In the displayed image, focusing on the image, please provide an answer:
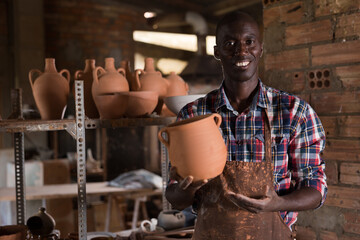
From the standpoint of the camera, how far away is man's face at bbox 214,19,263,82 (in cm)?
153

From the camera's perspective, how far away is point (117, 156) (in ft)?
19.0

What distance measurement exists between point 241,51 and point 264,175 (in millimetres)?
487

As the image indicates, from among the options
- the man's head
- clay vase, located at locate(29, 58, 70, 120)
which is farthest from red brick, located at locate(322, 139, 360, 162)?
clay vase, located at locate(29, 58, 70, 120)

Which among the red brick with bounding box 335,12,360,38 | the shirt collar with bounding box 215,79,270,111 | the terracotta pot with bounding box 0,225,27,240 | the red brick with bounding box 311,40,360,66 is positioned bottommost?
the terracotta pot with bounding box 0,225,27,240

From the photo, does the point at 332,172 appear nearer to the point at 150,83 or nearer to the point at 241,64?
the point at 241,64

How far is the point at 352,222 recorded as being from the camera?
2004 millimetres

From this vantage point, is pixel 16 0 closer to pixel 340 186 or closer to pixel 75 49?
pixel 75 49

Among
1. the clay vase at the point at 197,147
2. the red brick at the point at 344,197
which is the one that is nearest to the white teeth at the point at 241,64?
the clay vase at the point at 197,147

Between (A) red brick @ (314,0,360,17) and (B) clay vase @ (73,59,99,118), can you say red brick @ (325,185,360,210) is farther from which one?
(B) clay vase @ (73,59,99,118)

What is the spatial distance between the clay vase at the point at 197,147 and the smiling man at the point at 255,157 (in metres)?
0.14

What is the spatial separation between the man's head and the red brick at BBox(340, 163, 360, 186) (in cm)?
82

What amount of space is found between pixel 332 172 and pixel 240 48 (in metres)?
0.96

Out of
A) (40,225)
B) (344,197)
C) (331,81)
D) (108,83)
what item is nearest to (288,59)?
(331,81)

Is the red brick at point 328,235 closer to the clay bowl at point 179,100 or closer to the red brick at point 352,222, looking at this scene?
the red brick at point 352,222
